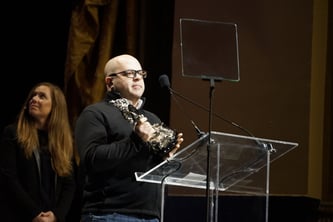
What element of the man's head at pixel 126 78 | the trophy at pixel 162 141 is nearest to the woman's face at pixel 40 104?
the man's head at pixel 126 78

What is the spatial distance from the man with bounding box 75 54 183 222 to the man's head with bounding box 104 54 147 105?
18mm

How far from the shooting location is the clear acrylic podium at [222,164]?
2924 millimetres

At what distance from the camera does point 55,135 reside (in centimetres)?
432

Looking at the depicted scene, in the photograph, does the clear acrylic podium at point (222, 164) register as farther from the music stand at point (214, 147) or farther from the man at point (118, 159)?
the man at point (118, 159)

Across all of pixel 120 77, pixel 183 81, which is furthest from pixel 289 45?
pixel 120 77

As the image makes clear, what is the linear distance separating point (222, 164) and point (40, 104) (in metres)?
1.62

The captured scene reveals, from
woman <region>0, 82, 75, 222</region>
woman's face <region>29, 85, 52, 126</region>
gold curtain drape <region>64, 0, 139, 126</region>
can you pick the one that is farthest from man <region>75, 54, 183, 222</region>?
gold curtain drape <region>64, 0, 139, 126</region>

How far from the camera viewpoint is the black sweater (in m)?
3.19

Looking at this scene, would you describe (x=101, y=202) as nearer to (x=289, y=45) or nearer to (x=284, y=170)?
(x=284, y=170)

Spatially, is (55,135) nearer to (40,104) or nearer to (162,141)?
(40,104)

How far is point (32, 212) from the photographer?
13.3 feet

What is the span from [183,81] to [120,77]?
114 centimetres

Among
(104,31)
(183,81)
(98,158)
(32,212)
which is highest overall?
(104,31)

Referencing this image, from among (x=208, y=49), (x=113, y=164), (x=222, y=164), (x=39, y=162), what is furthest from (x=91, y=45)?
(x=222, y=164)
